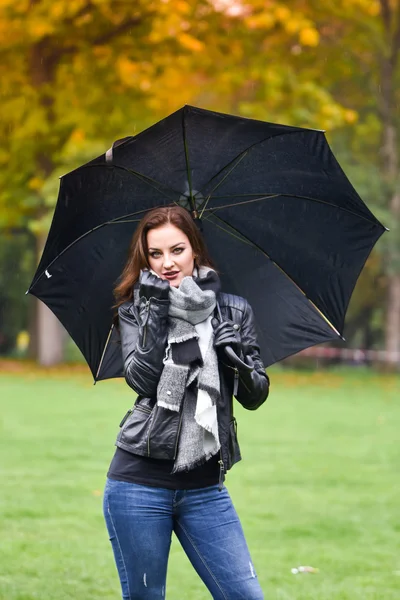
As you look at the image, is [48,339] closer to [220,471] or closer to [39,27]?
[39,27]

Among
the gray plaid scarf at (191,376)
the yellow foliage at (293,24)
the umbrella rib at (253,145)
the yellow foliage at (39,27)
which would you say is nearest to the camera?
the gray plaid scarf at (191,376)

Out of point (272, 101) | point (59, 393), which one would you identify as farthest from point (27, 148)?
point (59, 393)

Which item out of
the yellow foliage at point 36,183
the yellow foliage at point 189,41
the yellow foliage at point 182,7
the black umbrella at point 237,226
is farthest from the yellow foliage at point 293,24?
the black umbrella at point 237,226

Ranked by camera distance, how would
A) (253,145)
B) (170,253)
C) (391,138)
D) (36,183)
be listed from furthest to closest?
(391,138)
(36,183)
(253,145)
(170,253)

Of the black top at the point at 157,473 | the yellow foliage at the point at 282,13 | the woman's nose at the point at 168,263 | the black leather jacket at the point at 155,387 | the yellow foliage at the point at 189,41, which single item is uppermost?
the yellow foliage at the point at 282,13

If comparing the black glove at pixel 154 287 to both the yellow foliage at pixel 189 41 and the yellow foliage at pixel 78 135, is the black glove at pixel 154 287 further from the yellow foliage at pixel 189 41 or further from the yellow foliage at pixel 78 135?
the yellow foliage at pixel 78 135

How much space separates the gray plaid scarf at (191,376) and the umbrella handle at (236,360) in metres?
0.07

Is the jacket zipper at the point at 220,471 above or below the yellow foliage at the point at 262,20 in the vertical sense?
below

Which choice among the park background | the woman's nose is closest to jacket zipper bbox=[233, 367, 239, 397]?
the woman's nose

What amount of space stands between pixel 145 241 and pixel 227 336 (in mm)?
527

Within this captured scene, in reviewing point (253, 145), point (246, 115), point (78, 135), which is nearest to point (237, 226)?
point (253, 145)

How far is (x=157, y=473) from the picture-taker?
11.2 ft

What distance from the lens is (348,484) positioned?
9430mm

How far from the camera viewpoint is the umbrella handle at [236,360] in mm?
3373
